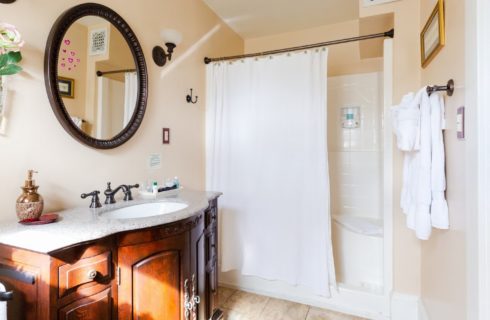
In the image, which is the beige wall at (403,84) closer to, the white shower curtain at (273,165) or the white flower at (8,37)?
the white shower curtain at (273,165)

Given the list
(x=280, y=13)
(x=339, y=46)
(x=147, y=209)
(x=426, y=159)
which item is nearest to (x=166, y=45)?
(x=147, y=209)

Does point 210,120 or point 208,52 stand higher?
point 208,52

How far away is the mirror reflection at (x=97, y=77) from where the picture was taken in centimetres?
133

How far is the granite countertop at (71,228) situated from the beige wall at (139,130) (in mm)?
201

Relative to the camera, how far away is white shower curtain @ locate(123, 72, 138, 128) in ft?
5.41

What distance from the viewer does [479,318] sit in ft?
3.17

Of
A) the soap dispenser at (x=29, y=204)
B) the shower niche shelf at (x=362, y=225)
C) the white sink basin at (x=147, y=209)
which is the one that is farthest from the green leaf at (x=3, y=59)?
the shower niche shelf at (x=362, y=225)

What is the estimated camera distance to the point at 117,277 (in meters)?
1.01

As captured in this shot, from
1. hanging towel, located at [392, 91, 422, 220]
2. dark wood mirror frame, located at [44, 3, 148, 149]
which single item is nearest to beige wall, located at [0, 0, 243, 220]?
dark wood mirror frame, located at [44, 3, 148, 149]

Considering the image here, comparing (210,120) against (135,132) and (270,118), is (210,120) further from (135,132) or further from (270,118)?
(135,132)

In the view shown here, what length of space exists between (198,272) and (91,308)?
1.84 ft

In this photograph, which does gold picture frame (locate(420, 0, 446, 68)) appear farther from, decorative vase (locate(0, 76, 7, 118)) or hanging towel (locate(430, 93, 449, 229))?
decorative vase (locate(0, 76, 7, 118))

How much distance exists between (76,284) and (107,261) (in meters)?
0.11

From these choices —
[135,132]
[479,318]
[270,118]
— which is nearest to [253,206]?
[270,118]
